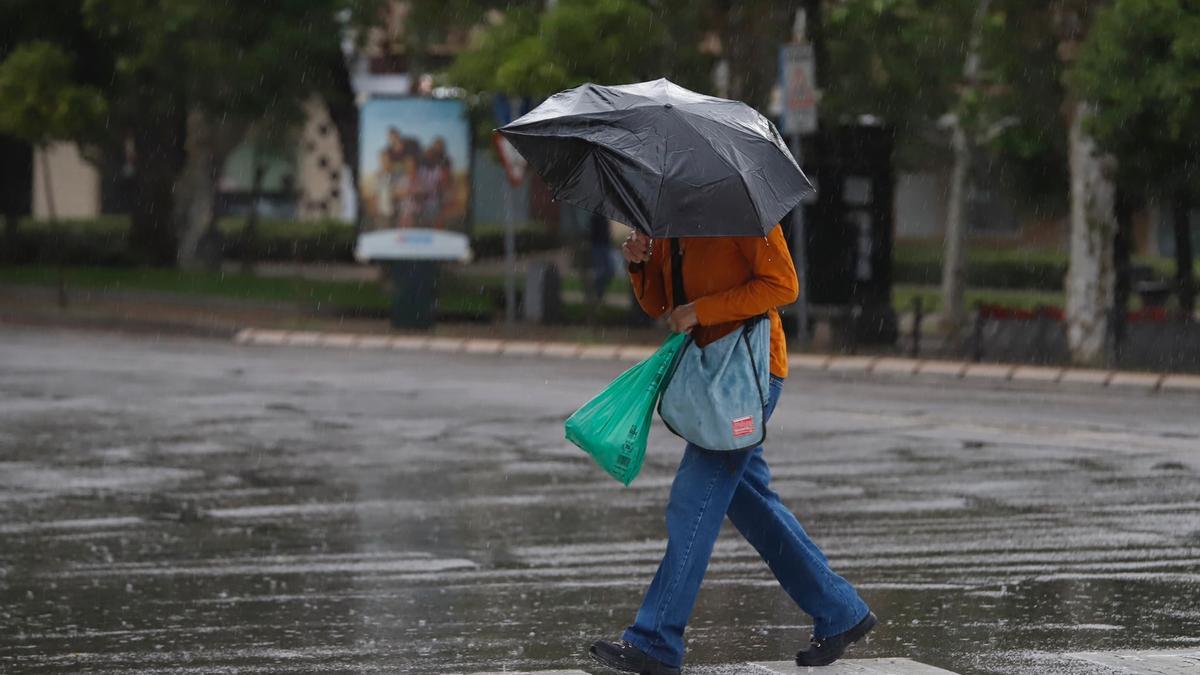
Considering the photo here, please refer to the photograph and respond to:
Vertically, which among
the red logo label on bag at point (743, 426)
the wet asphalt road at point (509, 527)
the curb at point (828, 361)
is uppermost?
the red logo label on bag at point (743, 426)

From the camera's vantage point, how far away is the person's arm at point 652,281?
6.69 metres

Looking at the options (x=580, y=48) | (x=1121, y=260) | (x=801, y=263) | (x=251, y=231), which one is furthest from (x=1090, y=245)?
(x=251, y=231)

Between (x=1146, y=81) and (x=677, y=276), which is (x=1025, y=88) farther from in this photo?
(x=677, y=276)

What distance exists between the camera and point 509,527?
411 inches

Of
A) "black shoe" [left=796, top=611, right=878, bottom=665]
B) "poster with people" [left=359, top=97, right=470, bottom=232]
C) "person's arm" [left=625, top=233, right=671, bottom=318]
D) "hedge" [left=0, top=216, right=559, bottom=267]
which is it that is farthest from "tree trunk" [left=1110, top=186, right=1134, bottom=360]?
"hedge" [left=0, top=216, right=559, bottom=267]

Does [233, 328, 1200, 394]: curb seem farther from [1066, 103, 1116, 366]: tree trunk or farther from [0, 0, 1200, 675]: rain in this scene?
[1066, 103, 1116, 366]: tree trunk

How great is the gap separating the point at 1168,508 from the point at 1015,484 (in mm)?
1256

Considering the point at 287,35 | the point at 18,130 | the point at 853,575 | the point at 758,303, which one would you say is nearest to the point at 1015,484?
the point at 853,575

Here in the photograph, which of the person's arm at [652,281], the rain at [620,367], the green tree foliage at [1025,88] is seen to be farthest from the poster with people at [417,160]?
the person's arm at [652,281]

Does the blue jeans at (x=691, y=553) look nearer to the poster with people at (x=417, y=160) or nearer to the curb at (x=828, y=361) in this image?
the curb at (x=828, y=361)

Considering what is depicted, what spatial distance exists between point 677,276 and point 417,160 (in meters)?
19.9

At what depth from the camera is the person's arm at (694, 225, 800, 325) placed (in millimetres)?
6375

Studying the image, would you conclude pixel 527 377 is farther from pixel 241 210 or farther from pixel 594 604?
pixel 241 210

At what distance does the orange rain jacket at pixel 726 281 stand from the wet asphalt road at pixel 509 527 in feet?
3.60
